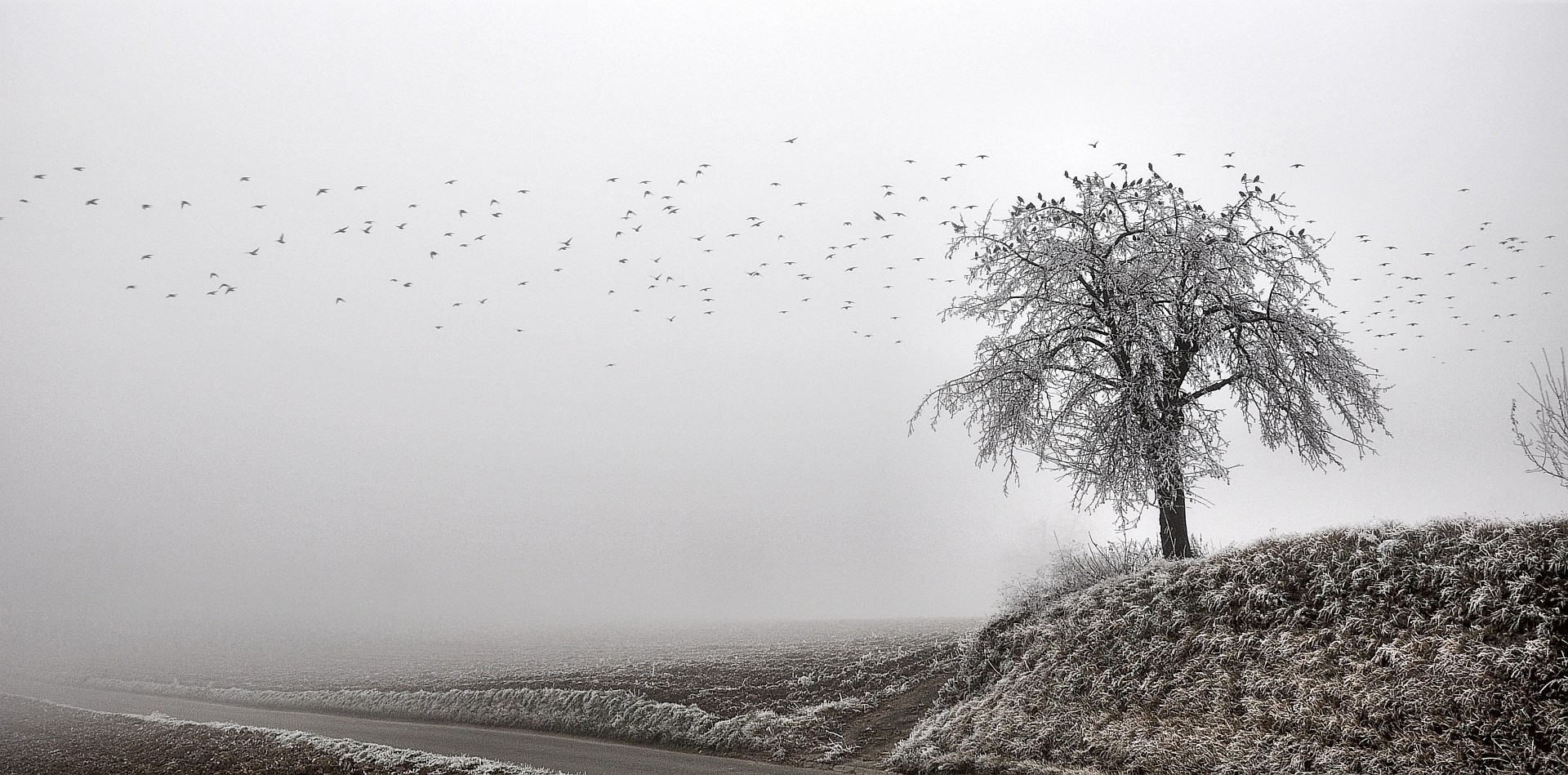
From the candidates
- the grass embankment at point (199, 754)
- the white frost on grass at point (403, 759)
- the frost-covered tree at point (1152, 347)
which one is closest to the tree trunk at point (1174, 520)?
the frost-covered tree at point (1152, 347)

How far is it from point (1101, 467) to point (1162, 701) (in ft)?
26.4

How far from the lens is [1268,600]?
40.7ft

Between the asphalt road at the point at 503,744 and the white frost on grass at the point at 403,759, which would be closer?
the white frost on grass at the point at 403,759

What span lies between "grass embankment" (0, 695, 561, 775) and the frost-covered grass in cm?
394

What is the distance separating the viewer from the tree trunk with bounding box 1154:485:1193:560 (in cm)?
1803

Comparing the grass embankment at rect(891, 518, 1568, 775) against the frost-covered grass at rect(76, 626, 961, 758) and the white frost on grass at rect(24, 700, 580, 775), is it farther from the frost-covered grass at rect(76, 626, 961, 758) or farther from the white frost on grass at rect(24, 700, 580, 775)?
the white frost on grass at rect(24, 700, 580, 775)

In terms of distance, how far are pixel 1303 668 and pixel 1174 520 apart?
8.07 metres

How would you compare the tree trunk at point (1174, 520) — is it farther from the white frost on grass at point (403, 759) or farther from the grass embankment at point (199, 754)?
the grass embankment at point (199, 754)

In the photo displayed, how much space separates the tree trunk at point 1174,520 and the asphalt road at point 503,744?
11.3 metres

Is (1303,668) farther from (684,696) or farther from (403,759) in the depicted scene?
(403,759)

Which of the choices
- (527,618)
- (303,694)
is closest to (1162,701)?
(303,694)

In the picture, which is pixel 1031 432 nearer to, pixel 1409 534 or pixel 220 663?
pixel 1409 534

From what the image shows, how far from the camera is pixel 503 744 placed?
17.6 metres

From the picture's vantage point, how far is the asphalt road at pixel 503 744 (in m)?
14.3
